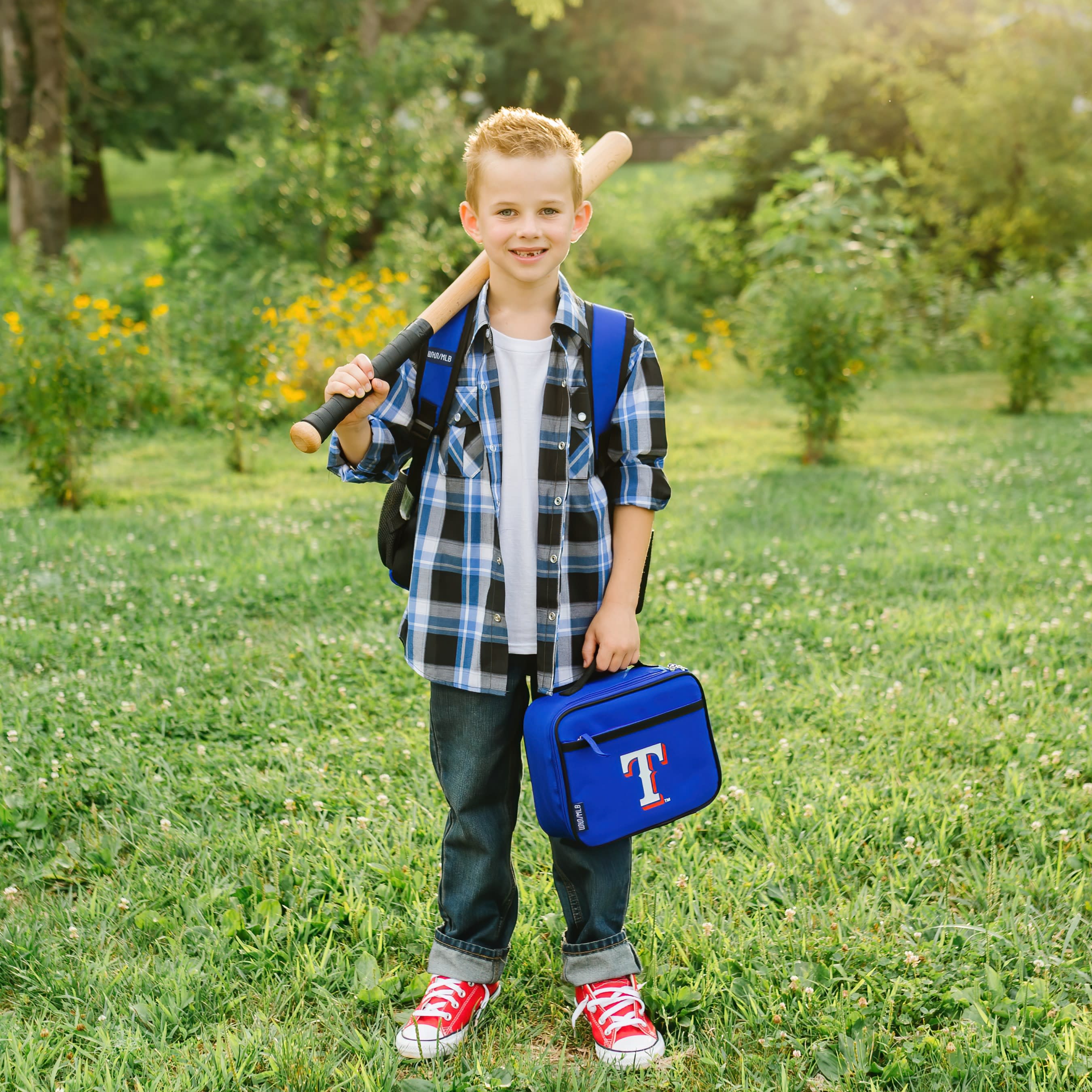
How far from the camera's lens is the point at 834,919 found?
2.51 meters

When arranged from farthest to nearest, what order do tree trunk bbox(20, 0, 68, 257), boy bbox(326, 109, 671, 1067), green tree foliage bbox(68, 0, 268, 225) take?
1. green tree foliage bbox(68, 0, 268, 225)
2. tree trunk bbox(20, 0, 68, 257)
3. boy bbox(326, 109, 671, 1067)

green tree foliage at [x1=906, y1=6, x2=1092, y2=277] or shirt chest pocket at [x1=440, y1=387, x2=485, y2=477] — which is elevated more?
green tree foliage at [x1=906, y1=6, x2=1092, y2=277]

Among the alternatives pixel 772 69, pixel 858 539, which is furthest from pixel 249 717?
pixel 772 69

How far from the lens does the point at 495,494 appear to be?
1997 mm

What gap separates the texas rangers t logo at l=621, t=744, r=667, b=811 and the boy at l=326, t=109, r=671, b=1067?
0.50ft

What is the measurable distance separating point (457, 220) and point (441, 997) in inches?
408

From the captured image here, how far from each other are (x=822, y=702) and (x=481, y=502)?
2.01 metres

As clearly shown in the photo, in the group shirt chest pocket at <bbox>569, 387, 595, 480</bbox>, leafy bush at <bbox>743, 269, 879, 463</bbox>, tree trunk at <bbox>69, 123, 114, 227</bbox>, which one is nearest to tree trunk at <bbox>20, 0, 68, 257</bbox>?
leafy bush at <bbox>743, 269, 879, 463</bbox>

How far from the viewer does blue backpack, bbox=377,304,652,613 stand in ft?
6.65

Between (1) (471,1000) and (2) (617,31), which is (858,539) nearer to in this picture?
(1) (471,1000)

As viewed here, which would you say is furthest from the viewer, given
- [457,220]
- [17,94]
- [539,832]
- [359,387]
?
[457,220]

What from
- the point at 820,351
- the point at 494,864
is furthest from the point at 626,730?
the point at 820,351

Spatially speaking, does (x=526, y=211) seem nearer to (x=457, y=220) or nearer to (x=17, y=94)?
(x=457, y=220)

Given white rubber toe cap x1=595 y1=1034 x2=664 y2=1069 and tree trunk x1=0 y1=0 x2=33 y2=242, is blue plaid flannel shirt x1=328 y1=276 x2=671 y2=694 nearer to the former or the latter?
white rubber toe cap x1=595 y1=1034 x2=664 y2=1069
